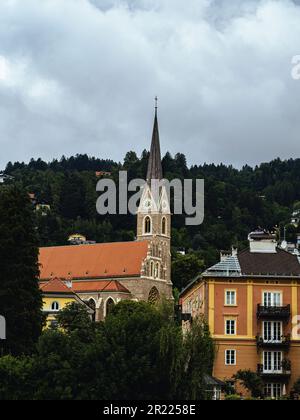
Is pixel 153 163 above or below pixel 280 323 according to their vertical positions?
above

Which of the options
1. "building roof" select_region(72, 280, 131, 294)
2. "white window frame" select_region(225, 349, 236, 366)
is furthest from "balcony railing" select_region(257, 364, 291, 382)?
"building roof" select_region(72, 280, 131, 294)

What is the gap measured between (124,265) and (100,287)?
507cm

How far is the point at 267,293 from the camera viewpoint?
68.4m

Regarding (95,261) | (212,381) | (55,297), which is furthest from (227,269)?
(95,261)

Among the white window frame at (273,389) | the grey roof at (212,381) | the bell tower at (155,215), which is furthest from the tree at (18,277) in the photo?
the bell tower at (155,215)

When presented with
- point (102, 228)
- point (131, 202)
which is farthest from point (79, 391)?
point (102, 228)

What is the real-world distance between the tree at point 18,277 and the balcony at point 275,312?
543 inches

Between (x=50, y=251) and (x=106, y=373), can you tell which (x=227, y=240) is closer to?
(x=50, y=251)

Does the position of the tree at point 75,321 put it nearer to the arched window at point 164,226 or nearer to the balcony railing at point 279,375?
the balcony railing at point 279,375

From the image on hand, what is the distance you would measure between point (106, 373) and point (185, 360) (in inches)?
175

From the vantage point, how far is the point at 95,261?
136250 mm

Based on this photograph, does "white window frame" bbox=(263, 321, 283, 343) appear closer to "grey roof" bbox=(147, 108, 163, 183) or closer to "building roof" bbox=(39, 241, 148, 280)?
"building roof" bbox=(39, 241, 148, 280)

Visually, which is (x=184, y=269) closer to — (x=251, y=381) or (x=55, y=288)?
(x=55, y=288)
